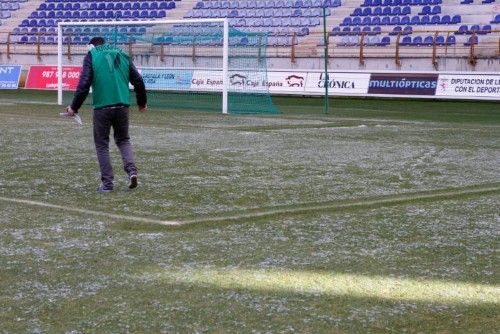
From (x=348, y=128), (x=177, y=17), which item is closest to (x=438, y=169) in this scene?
(x=348, y=128)

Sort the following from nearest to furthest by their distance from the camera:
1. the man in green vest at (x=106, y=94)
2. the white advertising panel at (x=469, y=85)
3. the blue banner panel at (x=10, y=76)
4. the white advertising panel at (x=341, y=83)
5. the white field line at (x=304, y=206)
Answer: the white field line at (x=304, y=206) < the man in green vest at (x=106, y=94) < the white advertising panel at (x=469, y=85) < the white advertising panel at (x=341, y=83) < the blue banner panel at (x=10, y=76)

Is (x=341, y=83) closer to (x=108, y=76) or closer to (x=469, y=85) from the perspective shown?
(x=469, y=85)

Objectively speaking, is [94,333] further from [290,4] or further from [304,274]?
[290,4]

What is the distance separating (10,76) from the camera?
36781mm

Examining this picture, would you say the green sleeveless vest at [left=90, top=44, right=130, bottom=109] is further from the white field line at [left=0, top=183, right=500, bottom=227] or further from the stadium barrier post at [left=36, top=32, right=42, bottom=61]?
the stadium barrier post at [left=36, top=32, right=42, bottom=61]

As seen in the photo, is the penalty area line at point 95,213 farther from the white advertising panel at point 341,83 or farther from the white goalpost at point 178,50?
the white advertising panel at point 341,83

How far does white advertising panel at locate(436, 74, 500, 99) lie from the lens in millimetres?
27984

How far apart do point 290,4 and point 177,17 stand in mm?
4874

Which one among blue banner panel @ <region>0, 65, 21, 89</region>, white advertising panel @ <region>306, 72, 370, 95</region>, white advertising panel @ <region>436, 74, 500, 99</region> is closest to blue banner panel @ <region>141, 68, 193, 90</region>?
white advertising panel @ <region>306, 72, 370, 95</region>

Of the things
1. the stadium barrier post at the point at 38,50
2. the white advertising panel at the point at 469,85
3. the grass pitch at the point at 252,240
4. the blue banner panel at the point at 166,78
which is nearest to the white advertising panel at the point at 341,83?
the white advertising panel at the point at 469,85

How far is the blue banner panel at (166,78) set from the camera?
2911cm

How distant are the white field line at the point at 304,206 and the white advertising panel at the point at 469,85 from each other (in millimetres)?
18683

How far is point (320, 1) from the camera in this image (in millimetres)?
37750

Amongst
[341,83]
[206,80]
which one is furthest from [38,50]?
[341,83]
